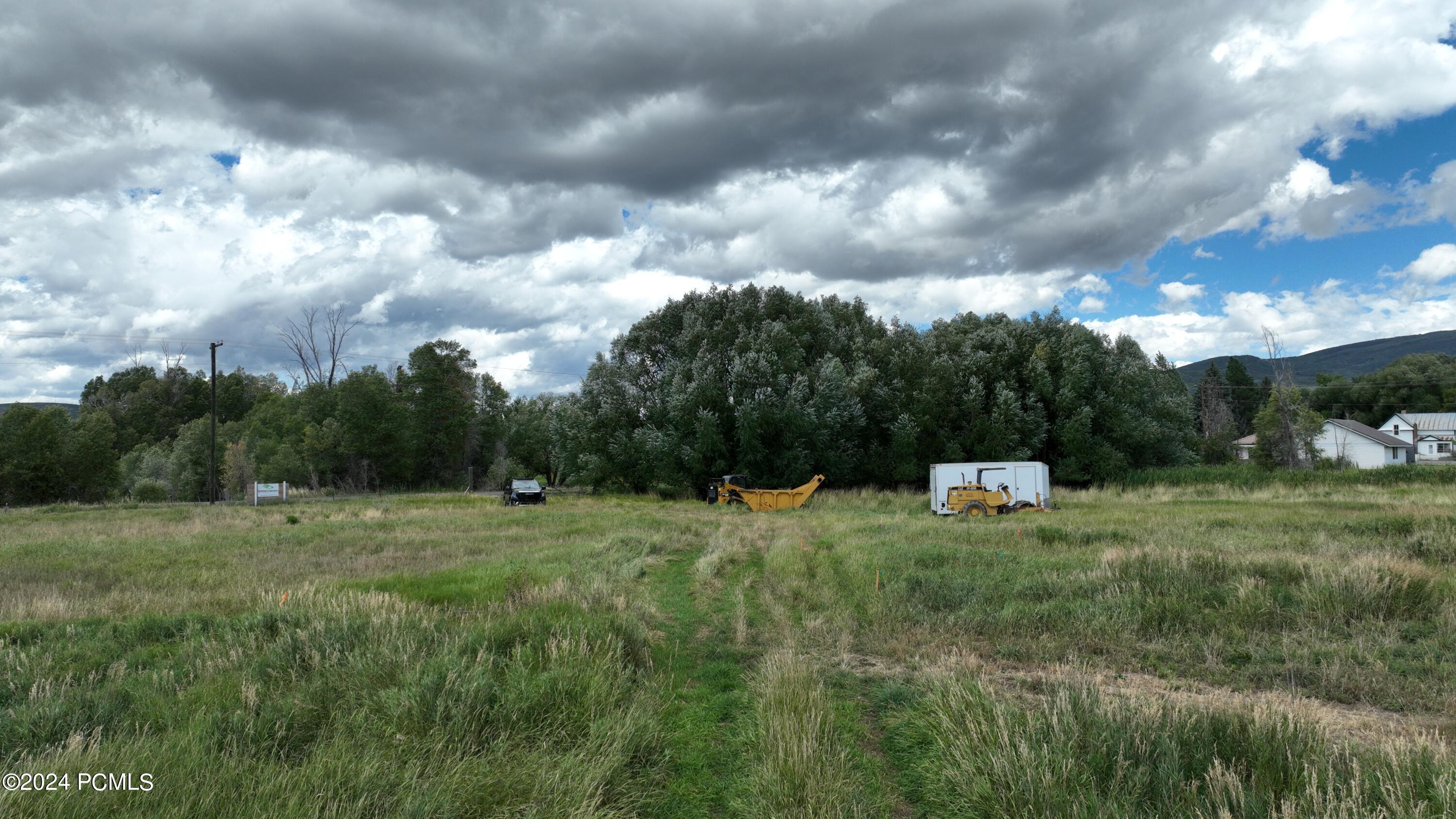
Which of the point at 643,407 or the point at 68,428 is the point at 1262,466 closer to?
the point at 643,407

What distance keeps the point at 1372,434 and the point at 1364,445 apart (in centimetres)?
151

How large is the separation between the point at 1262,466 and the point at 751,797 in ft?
190

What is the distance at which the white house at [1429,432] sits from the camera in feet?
268

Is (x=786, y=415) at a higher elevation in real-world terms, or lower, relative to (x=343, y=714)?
higher

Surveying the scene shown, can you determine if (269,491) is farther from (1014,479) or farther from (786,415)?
(1014,479)

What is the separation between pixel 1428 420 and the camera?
85.2 meters

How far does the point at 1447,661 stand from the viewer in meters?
7.41

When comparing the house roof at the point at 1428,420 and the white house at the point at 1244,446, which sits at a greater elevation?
the house roof at the point at 1428,420

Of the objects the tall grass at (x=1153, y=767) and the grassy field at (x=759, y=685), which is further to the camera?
the grassy field at (x=759, y=685)

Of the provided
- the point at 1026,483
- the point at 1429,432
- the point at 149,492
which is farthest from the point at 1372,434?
the point at 149,492

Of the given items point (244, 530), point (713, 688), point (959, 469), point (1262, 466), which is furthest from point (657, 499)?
point (1262, 466)

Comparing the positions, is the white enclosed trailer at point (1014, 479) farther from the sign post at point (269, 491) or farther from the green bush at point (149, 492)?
the green bush at point (149, 492)

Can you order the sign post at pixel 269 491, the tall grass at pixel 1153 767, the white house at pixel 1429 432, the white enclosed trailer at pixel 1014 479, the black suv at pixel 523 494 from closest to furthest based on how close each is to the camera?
the tall grass at pixel 1153 767
the white enclosed trailer at pixel 1014 479
the black suv at pixel 523 494
the sign post at pixel 269 491
the white house at pixel 1429 432

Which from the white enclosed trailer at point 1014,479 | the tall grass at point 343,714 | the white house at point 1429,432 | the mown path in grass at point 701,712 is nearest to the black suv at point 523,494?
the white enclosed trailer at point 1014,479
